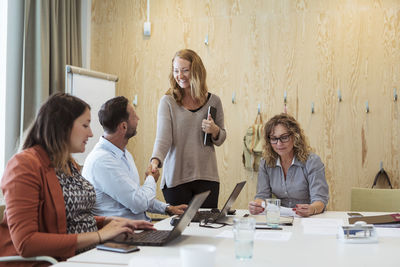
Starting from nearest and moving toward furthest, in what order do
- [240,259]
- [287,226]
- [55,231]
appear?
[240,259]
[55,231]
[287,226]

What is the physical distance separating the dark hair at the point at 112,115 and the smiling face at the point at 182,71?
683 millimetres

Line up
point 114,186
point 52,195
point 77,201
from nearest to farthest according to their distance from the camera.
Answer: point 52,195 → point 77,201 → point 114,186

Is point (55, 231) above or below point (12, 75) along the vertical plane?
below

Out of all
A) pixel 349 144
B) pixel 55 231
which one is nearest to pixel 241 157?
pixel 349 144

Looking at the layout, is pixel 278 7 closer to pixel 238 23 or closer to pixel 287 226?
pixel 238 23

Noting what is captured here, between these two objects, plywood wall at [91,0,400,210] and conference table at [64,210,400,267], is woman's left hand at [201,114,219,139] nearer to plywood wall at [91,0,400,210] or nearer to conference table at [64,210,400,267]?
conference table at [64,210,400,267]

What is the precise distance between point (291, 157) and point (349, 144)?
1.66 m

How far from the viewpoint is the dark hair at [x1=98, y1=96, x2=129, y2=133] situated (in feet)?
7.38

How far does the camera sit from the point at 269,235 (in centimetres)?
179

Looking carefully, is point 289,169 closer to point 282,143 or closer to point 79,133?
point 282,143

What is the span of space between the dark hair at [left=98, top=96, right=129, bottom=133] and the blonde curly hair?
0.90 metres

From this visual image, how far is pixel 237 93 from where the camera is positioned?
4.33 m

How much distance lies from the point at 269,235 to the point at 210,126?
3.74ft

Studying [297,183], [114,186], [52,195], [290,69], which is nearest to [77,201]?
[52,195]
